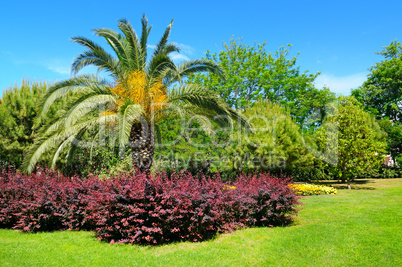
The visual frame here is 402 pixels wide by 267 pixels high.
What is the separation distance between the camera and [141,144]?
460 inches

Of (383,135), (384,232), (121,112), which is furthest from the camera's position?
(383,135)

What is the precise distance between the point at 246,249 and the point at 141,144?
6771 millimetres

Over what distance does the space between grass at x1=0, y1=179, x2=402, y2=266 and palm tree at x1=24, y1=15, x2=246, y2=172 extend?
4.14m

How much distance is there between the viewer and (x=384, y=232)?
7199mm

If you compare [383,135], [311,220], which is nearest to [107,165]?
[311,220]

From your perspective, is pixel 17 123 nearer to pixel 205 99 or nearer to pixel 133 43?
pixel 133 43

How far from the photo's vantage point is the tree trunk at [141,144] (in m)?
11.7

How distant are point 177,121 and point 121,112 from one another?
24.7 feet

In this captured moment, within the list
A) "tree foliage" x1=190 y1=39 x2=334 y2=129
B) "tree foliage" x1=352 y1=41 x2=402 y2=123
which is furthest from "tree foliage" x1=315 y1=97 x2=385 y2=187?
"tree foliage" x1=352 y1=41 x2=402 y2=123

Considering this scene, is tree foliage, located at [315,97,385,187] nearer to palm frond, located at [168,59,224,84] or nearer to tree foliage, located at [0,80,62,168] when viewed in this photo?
palm frond, located at [168,59,224,84]

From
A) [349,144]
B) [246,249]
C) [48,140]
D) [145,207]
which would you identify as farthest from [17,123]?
[349,144]

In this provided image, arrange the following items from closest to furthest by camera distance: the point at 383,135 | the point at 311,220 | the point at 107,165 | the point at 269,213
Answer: the point at 269,213 < the point at 311,220 < the point at 107,165 < the point at 383,135

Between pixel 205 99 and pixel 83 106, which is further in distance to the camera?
pixel 205 99

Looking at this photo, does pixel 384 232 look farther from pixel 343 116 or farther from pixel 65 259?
pixel 343 116
